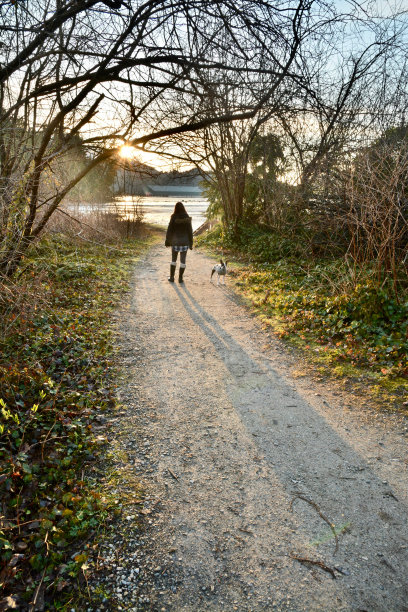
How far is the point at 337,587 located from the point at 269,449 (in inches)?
52.2

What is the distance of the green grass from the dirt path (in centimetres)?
61

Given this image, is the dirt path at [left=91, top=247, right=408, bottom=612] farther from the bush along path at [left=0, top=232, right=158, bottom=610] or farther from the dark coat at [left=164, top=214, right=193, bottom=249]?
the dark coat at [left=164, top=214, right=193, bottom=249]

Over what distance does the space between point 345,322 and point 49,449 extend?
4943 millimetres

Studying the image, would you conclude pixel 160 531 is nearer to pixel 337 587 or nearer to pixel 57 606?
pixel 57 606

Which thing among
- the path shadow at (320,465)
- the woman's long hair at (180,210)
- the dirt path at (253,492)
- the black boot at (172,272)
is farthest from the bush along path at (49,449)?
the woman's long hair at (180,210)

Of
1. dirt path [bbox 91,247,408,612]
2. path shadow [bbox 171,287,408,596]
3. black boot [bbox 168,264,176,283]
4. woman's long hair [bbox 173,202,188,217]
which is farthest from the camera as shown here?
black boot [bbox 168,264,176,283]

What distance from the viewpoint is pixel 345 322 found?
20.5ft

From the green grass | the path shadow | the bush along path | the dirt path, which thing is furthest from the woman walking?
the path shadow

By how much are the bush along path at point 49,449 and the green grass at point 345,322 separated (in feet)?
10.5

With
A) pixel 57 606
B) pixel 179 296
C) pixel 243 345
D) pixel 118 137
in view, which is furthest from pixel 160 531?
pixel 179 296

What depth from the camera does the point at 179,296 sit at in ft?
29.3

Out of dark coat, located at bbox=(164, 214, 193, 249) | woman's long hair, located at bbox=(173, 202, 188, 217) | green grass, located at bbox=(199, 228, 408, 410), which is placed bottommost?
green grass, located at bbox=(199, 228, 408, 410)

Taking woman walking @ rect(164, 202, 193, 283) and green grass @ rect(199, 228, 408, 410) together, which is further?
woman walking @ rect(164, 202, 193, 283)

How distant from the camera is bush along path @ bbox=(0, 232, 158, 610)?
232cm
